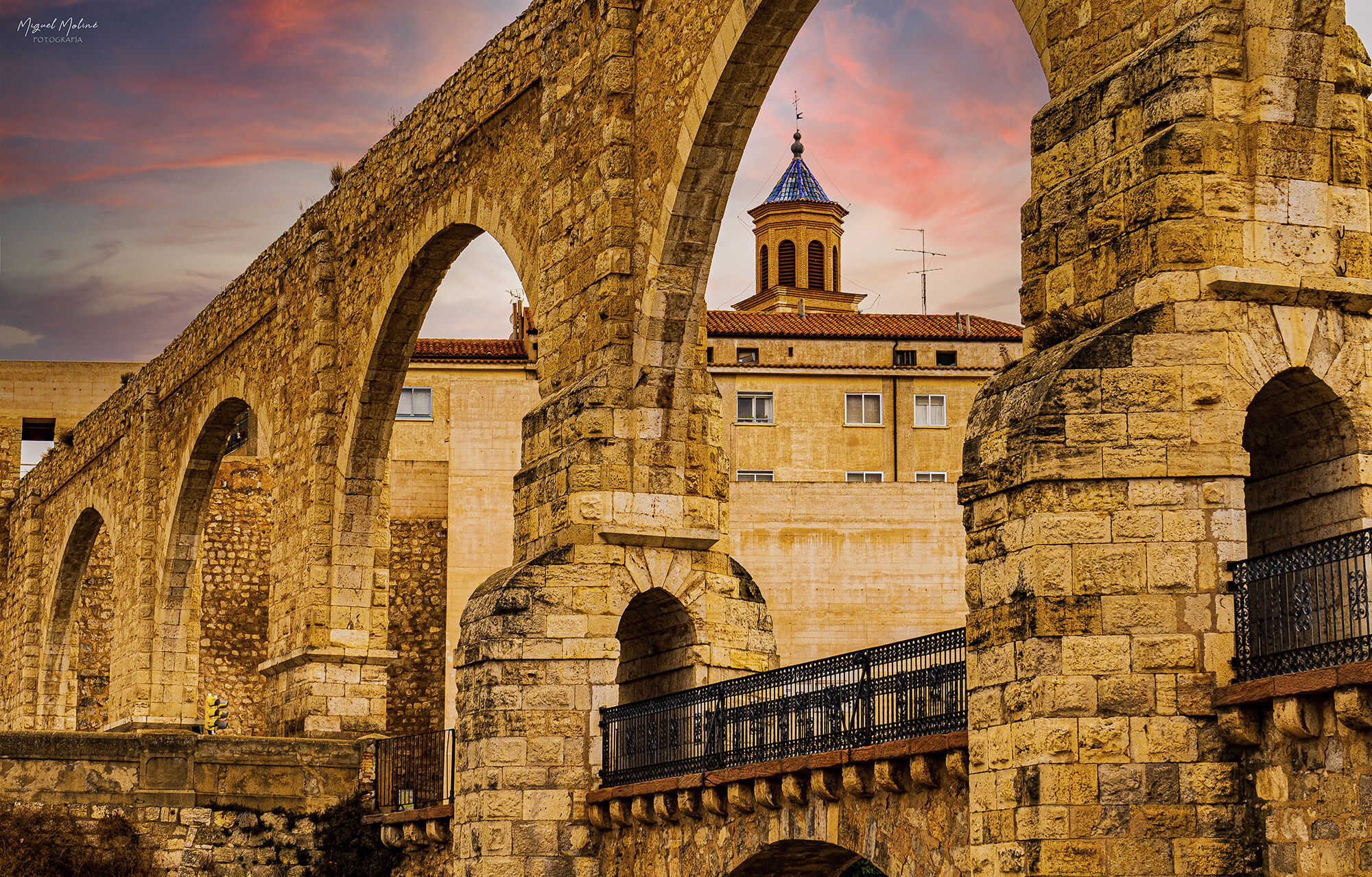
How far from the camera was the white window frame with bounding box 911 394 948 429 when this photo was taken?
35.9m

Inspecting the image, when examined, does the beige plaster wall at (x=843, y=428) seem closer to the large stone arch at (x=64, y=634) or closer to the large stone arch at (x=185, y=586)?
the large stone arch at (x=64, y=634)

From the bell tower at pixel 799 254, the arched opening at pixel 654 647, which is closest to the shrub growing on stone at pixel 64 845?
the arched opening at pixel 654 647

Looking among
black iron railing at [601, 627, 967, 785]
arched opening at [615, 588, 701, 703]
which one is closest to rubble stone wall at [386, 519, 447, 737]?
arched opening at [615, 588, 701, 703]

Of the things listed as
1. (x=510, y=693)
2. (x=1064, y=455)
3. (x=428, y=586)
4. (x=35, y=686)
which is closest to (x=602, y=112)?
(x=510, y=693)

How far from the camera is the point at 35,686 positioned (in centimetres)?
3269

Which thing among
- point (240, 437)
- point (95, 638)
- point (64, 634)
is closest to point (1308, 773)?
point (64, 634)

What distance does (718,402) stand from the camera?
1449cm

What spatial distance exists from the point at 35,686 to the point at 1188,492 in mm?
27455

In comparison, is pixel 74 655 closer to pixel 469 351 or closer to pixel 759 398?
pixel 469 351

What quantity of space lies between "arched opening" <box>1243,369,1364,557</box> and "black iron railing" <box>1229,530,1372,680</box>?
824mm

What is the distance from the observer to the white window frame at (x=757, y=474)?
35.3 metres

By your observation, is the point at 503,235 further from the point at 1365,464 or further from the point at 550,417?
the point at 1365,464

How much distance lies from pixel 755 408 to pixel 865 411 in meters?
2.09

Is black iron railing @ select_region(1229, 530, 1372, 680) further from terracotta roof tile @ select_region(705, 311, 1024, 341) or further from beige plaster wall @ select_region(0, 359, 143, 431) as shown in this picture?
beige plaster wall @ select_region(0, 359, 143, 431)
